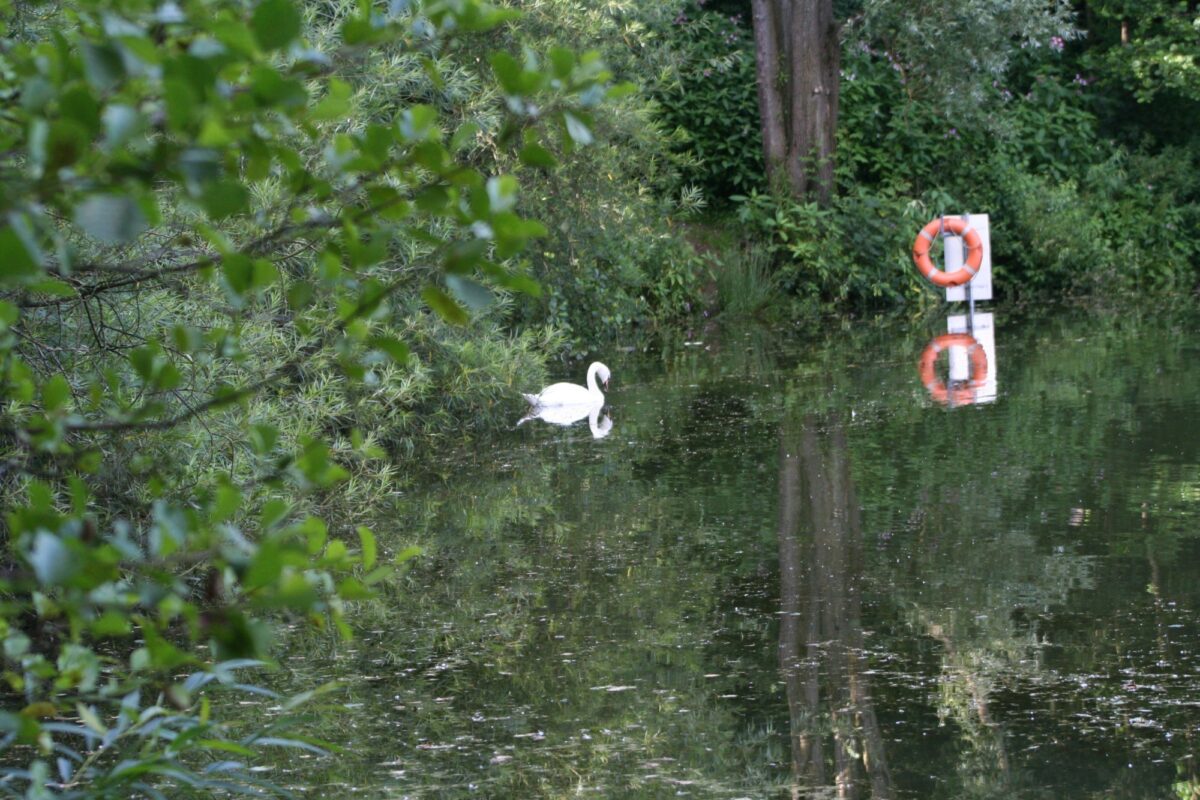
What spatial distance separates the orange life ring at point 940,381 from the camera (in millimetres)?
9125

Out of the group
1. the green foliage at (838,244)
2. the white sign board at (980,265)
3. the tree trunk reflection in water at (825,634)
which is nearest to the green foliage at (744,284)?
the green foliage at (838,244)

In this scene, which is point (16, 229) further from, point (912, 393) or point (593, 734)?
point (912, 393)

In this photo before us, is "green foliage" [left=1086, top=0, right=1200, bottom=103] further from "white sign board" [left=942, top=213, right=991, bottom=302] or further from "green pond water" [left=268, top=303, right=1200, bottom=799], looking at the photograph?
"green pond water" [left=268, top=303, right=1200, bottom=799]

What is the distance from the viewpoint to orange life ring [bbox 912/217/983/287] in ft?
48.3

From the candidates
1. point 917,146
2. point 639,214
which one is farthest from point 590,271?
point 917,146

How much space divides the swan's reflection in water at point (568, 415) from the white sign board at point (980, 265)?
267 inches

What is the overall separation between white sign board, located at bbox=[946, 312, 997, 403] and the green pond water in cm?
56

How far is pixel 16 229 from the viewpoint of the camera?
136cm

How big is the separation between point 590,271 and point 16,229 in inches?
428

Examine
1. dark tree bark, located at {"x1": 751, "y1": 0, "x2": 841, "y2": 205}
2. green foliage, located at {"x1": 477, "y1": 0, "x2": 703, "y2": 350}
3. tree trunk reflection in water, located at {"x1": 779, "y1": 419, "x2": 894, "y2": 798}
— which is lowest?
tree trunk reflection in water, located at {"x1": 779, "y1": 419, "x2": 894, "y2": 798}

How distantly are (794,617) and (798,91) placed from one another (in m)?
12.1

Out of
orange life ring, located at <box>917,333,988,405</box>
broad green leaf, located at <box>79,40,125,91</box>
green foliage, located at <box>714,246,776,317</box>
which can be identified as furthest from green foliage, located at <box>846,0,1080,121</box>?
broad green leaf, located at <box>79,40,125,91</box>

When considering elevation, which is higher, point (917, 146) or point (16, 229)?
point (917, 146)

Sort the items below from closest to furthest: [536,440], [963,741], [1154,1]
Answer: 1. [963,741]
2. [536,440]
3. [1154,1]
